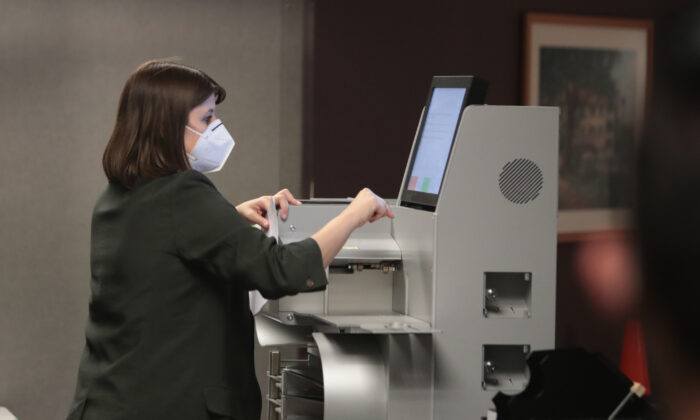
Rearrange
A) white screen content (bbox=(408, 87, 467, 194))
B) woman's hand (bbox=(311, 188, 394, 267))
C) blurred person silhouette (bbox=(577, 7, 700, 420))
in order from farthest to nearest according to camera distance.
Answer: white screen content (bbox=(408, 87, 467, 194)), woman's hand (bbox=(311, 188, 394, 267)), blurred person silhouette (bbox=(577, 7, 700, 420))

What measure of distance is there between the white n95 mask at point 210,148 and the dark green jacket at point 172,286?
13 centimetres

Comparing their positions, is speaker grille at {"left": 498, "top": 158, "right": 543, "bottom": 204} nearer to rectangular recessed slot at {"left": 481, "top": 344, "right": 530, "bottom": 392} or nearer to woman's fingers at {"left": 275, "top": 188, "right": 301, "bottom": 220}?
rectangular recessed slot at {"left": 481, "top": 344, "right": 530, "bottom": 392}

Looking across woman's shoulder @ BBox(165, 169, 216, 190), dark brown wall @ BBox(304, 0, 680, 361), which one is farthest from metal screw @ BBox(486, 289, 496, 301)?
dark brown wall @ BBox(304, 0, 680, 361)

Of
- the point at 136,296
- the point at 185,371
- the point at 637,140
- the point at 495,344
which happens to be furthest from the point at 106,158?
the point at 637,140

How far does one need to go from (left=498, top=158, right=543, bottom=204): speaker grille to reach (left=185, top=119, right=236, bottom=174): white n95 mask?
0.68 m

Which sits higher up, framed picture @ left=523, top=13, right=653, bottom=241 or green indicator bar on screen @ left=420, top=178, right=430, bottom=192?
framed picture @ left=523, top=13, right=653, bottom=241

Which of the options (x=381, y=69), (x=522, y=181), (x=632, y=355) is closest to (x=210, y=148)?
(x=522, y=181)

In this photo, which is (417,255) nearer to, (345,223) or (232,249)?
(345,223)

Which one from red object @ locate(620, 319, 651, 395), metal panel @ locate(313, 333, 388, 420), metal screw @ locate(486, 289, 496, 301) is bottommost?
red object @ locate(620, 319, 651, 395)

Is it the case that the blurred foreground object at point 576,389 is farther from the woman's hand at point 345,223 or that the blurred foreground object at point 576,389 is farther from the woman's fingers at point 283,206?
the woman's fingers at point 283,206

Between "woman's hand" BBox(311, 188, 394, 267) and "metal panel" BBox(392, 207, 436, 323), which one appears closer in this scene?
"woman's hand" BBox(311, 188, 394, 267)

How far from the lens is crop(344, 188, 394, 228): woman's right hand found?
182cm

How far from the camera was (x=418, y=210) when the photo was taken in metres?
2.24

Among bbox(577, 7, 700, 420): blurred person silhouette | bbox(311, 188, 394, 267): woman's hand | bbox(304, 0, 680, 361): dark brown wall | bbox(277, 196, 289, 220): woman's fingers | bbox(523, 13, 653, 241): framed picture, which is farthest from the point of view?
bbox(523, 13, 653, 241): framed picture
